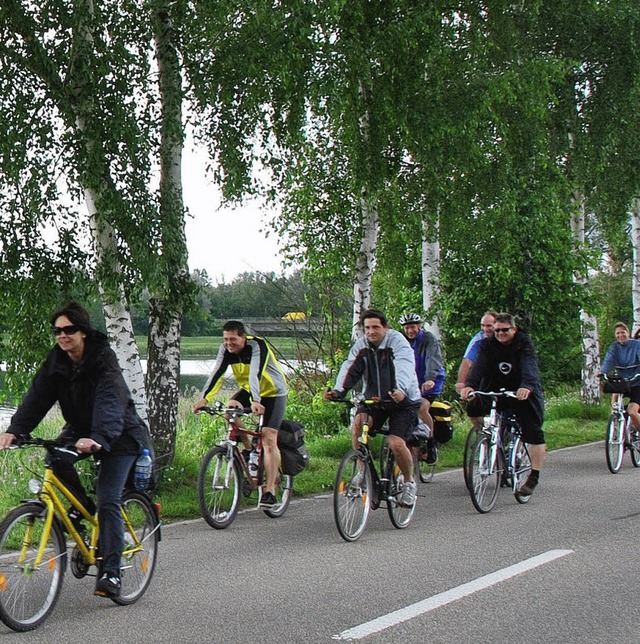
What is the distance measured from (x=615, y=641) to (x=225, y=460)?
498cm

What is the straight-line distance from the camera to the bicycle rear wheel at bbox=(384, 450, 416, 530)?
10125 mm

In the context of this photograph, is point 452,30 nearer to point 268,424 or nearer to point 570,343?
point 268,424

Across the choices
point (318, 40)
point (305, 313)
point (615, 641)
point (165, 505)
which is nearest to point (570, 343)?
point (305, 313)

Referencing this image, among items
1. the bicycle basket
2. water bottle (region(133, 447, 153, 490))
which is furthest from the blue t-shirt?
water bottle (region(133, 447, 153, 490))

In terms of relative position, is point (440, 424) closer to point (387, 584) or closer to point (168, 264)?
point (168, 264)

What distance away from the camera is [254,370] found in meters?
10.7

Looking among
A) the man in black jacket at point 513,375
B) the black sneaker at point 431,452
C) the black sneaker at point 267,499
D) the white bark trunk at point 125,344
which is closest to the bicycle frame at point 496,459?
the man in black jacket at point 513,375

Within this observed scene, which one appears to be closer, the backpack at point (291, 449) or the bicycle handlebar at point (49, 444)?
the bicycle handlebar at point (49, 444)

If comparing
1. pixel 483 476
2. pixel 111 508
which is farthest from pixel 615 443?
pixel 111 508

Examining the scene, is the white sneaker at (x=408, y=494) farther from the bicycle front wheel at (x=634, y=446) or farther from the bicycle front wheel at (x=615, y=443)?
the bicycle front wheel at (x=634, y=446)

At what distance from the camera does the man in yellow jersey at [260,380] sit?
420 inches

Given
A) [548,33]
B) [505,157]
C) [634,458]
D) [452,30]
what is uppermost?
[548,33]

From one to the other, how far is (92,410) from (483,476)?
17.8 ft

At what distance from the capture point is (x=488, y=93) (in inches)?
585
